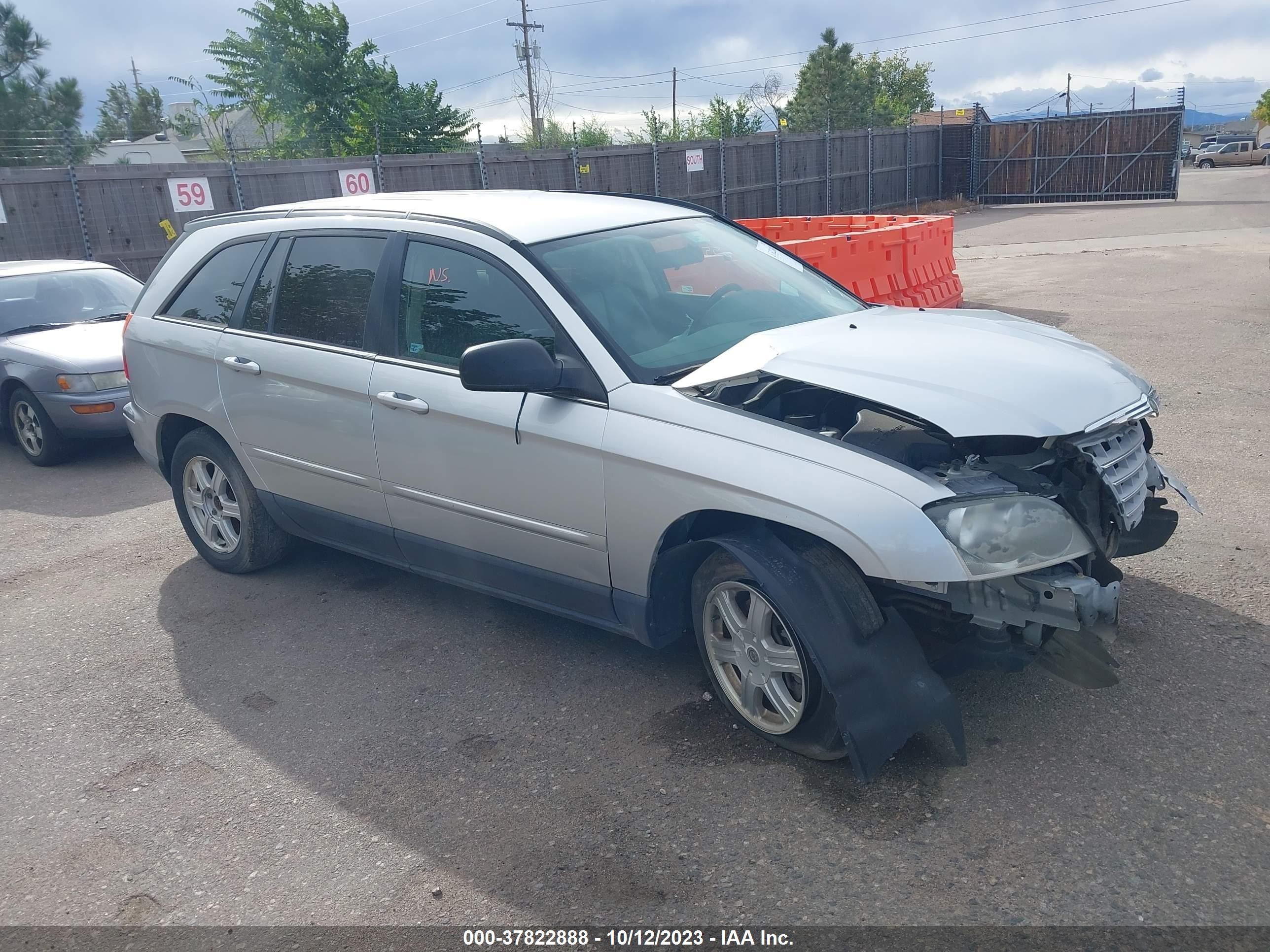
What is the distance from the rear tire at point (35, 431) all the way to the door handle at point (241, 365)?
4.02m

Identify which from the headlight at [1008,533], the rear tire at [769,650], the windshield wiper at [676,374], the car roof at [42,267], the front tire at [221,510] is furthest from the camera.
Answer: the car roof at [42,267]

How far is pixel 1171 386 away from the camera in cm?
820

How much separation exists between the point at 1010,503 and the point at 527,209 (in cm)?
243

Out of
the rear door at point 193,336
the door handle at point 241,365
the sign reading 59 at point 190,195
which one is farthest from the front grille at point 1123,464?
the sign reading 59 at point 190,195

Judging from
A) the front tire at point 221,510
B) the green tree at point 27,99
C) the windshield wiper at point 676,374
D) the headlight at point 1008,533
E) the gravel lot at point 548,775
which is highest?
the green tree at point 27,99

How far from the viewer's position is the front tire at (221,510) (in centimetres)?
544

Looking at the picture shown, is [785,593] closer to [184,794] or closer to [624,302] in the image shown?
[624,302]

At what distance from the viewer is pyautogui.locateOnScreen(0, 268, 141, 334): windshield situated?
29.9 feet

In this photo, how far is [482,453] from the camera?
411 centimetres

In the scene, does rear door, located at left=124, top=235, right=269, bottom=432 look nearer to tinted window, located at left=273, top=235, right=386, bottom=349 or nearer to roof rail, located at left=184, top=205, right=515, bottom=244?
roof rail, located at left=184, top=205, right=515, bottom=244

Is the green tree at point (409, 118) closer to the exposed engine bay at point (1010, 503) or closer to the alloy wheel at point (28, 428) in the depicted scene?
the alloy wheel at point (28, 428)

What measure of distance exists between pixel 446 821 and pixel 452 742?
Answer: 1.68ft

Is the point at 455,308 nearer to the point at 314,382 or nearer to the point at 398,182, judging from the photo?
the point at 314,382

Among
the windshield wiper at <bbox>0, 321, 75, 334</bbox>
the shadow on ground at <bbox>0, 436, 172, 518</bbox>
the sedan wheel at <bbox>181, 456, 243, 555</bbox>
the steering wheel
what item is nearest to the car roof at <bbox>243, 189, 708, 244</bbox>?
the steering wheel
